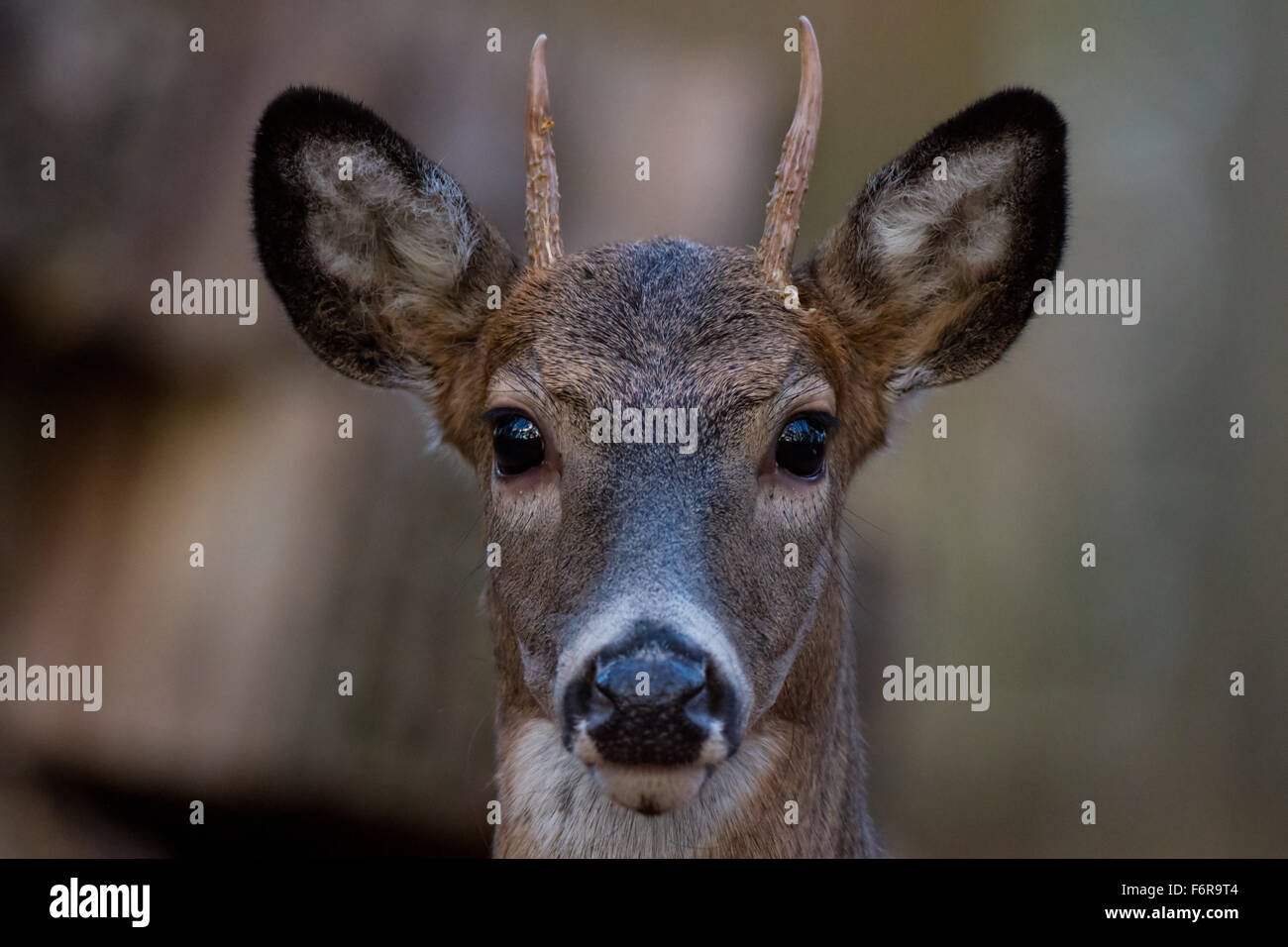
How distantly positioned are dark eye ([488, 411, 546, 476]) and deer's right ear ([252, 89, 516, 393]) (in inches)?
34.0

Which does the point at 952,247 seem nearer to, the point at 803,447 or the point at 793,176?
the point at 793,176

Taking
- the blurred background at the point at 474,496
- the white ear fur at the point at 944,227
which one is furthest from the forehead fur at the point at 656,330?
the blurred background at the point at 474,496

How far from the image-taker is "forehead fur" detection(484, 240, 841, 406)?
500cm

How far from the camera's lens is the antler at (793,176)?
527 centimetres

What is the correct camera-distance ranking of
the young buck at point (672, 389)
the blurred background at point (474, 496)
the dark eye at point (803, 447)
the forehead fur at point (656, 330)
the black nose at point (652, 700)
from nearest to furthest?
the black nose at point (652, 700), the young buck at point (672, 389), the forehead fur at point (656, 330), the dark eye at point (803, 447), the blurred background at point (474, 496)

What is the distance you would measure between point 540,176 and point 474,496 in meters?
4.15

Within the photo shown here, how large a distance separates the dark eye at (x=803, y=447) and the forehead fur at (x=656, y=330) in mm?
192

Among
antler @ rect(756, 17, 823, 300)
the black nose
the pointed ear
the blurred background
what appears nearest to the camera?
the black nose

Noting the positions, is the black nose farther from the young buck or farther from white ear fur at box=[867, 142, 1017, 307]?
white ear fur at box=[867, 142, 1017, 307]

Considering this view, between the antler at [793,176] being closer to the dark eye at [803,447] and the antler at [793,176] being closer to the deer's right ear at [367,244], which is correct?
the dark eye at [803,447]

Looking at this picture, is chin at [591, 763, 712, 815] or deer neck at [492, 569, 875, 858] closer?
chin at [591, 763, 712, 815]

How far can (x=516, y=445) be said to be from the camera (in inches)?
205

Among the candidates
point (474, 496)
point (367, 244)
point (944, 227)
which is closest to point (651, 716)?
point (944, 227)

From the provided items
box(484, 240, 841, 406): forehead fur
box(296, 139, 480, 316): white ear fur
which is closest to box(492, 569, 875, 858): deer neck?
box(484, 240, 841, 406): forehead fur
